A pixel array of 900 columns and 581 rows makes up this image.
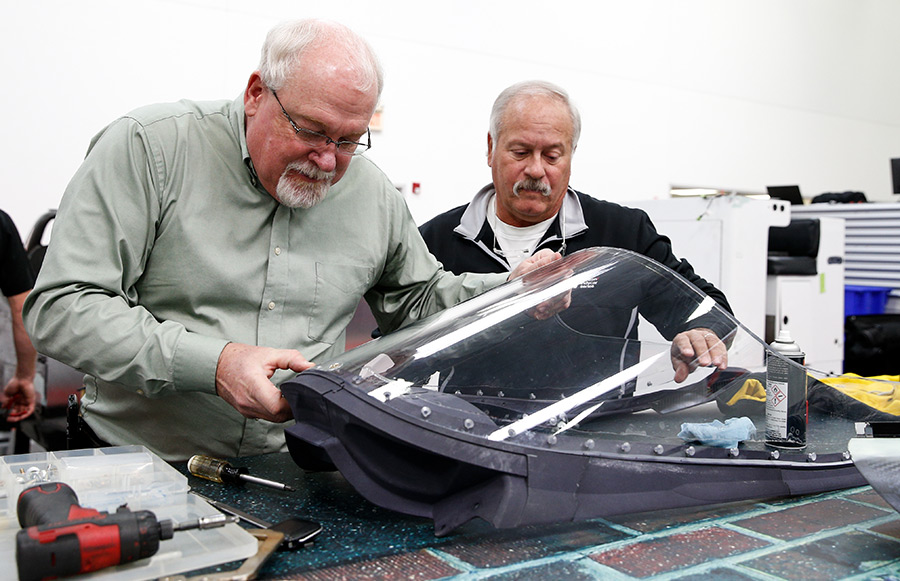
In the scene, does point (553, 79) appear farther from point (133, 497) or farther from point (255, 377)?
point (133, 497)

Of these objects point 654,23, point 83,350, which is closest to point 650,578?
point 83,350

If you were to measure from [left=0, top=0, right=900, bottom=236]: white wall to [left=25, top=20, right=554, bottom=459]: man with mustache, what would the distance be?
2.10 metres

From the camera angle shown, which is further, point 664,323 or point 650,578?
point 664,323

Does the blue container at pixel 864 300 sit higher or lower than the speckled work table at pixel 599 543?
higher

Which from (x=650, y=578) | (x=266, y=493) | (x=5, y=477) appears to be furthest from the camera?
(x=266, y=493)

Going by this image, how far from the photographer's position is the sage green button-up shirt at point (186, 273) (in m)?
1.14

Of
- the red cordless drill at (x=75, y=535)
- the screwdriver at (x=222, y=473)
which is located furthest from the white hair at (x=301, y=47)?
the red cordless drill at (x=75, y=535)

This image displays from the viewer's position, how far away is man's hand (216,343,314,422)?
1044 millimetres

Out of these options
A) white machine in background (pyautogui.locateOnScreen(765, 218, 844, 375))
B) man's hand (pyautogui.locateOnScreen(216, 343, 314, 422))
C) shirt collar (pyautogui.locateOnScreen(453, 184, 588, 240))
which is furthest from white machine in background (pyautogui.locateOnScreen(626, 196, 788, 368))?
man's hand (pyautogui.locateOnScreen(216, 343, 314, 422))

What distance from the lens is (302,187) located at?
4.42ft

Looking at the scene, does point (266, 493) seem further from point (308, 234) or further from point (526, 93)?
point (526, 93)

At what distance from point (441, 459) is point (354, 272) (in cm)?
66

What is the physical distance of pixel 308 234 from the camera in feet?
4.76

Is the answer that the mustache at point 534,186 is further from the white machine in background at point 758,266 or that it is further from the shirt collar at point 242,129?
the white machine in background at point 758,266
